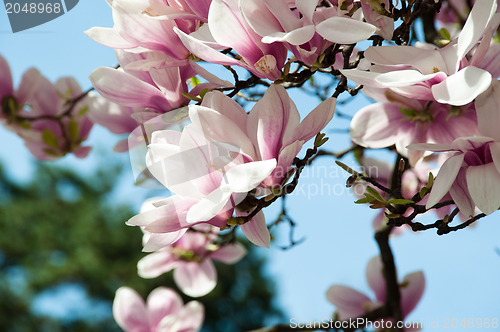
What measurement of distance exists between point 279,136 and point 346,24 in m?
0.09

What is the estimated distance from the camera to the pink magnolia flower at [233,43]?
343mm

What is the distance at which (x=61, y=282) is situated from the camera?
5.41 meters

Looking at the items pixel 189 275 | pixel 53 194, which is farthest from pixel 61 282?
pixel 189 275

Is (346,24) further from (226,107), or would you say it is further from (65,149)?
Result: (65,149)

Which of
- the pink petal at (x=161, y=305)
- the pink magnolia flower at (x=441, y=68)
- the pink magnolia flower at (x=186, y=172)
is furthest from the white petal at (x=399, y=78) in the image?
the pink petal at (x=161, y=305)

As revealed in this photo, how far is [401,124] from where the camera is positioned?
19.6 inches

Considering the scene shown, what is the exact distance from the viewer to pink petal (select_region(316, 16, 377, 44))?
32 cm

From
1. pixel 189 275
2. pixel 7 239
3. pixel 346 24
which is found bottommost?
pixel 7 239

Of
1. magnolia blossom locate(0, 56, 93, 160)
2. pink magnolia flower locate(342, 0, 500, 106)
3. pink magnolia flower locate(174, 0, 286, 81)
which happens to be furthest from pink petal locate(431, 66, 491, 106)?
magnolia blossom locate(0, 56, 93, 160)

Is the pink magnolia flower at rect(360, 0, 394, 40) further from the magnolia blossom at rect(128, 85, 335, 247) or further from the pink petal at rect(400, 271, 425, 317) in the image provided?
the pink petal at rect(400, 271, 425, 317)

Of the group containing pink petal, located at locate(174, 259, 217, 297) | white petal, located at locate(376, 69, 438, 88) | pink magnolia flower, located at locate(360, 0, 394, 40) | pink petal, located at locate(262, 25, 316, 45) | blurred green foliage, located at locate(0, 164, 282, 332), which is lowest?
blurred green foliage, located at locate(0, 164, 282, 332)

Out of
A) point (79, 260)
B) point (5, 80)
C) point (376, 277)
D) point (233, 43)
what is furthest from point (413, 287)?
point (79, 260)

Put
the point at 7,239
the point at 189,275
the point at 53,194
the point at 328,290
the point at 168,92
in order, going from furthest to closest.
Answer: the point at 53,194 → the point at 7,239 → the point at 189,275 → the point at 328,290 → the point at 168,92

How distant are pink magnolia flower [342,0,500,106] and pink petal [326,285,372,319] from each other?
1.80 feet
